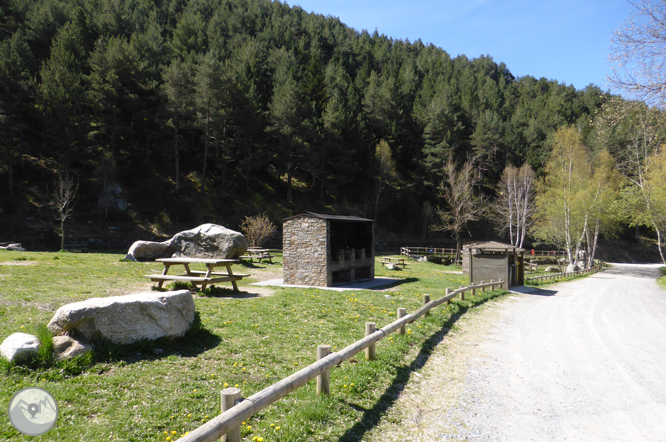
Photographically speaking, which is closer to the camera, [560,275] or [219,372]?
[219,372]

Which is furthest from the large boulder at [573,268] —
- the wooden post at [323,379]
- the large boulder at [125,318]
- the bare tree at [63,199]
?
the bare tree at [63,199]

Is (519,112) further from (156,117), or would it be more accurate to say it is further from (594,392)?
(594,392)

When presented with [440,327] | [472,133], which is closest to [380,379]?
[440,327]

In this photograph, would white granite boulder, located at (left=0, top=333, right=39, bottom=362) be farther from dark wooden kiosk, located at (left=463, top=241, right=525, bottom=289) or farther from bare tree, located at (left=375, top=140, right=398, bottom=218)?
bare tree, located at (left=375, top=140, right=398, bottom=218)

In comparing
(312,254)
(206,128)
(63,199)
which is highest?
(206,128)

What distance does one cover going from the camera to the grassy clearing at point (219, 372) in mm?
3898

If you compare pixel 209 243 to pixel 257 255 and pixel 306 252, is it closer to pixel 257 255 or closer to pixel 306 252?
pixel 257 255

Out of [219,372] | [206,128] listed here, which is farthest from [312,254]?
[206,128]

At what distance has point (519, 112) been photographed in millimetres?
63281

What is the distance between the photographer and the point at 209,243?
2039 cm

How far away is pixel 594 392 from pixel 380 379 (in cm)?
324

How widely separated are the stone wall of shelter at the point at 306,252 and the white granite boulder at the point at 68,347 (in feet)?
35.9

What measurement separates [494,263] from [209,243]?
1570 centimetres

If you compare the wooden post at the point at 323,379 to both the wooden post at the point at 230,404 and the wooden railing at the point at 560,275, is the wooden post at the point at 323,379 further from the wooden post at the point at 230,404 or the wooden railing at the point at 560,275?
the wooden railing at the point at 560,275
